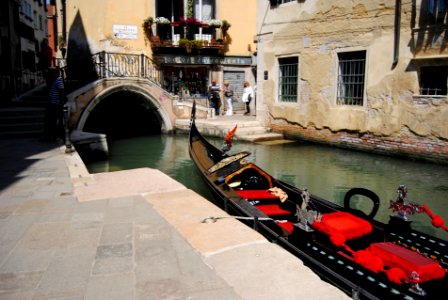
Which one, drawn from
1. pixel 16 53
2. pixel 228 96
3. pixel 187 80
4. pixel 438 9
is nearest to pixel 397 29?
pixel 438 9

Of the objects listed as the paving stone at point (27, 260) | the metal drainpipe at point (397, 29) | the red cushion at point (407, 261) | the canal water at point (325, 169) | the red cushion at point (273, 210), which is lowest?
the canal water at point (325, 169)

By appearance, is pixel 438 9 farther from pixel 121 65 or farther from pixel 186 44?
pixel 121 65

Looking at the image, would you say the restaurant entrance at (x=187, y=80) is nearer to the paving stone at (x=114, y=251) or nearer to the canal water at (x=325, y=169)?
the canal water at (x=325, y=169)

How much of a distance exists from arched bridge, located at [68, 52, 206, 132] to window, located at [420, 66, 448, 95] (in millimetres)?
6505

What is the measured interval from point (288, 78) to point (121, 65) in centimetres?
477

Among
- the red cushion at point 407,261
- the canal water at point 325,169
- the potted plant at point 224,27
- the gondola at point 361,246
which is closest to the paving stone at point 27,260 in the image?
the gondola at point 361,246

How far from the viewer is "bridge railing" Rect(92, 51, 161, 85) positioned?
11.2 metres

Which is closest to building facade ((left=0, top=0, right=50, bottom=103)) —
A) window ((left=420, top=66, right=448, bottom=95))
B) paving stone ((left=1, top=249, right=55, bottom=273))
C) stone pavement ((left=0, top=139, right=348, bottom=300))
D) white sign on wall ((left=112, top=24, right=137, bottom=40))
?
white sign on wall ((left=112, top=24, right=137, bottom=40))

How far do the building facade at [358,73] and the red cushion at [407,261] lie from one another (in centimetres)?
535

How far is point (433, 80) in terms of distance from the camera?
7.41m

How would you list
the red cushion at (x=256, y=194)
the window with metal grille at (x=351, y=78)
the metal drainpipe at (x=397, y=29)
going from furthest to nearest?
the window with metal grille at (x=351, y=78), the metal drainpipe at (x=397, y=29), the red cushion at (x=256, y=194)

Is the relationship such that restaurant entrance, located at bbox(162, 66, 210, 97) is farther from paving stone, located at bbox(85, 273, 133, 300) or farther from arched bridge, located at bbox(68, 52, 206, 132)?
paving stone, located at bbox(85, 273, 133, 300)

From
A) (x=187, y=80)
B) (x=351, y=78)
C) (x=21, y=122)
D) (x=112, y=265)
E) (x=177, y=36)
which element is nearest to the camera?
(x=112, y=265)

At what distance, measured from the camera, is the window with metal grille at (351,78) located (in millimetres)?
8695
